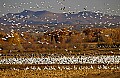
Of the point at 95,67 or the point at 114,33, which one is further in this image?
the point at 114,33

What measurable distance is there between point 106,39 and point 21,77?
2106 inches

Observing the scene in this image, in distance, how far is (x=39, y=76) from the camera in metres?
21.9

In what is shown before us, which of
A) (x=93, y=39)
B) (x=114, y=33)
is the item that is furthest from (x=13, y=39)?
(x=114, y=33)

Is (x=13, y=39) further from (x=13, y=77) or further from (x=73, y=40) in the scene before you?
(x=13, y=77)

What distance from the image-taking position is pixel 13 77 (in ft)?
70.9

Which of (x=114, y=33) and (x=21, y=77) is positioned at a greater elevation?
(x=21, y=77)

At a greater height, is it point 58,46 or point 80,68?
point 80,68

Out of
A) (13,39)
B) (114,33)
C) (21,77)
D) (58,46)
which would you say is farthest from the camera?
(114,33)

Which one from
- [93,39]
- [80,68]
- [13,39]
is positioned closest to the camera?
[80,68]

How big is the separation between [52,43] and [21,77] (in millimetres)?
52177

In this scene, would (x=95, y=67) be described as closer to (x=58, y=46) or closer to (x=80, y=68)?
(x=80, y=68)

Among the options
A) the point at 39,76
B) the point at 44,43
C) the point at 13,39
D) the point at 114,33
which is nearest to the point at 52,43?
the point at 44,43

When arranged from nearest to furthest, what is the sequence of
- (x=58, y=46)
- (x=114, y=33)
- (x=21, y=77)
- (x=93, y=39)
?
1. (x=21, y=77)
2. (x=58, y=46)
3. (x=93, y=39)
4. (x=114, y=33)

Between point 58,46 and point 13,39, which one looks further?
point 13,39
